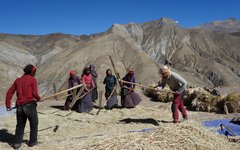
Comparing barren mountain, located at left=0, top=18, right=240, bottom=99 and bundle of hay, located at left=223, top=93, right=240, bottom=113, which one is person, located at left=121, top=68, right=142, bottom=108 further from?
barren mountain, located at left=0, top=18, right=240, bottom=99

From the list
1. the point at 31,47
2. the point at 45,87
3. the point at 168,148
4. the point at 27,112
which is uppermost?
the point at 31,47

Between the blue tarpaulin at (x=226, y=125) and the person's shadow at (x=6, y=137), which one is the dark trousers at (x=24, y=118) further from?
the blue tarpaulin at (x=226, y=125)

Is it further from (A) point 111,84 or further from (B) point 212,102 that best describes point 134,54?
(B) point 212,102

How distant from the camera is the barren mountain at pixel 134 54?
65.5 meters

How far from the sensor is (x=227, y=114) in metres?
11.6

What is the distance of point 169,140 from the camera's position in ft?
18.5

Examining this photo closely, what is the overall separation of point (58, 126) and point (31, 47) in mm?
110143

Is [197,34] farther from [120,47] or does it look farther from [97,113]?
[97,113]

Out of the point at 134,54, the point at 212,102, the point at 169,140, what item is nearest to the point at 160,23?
the point at 134,54

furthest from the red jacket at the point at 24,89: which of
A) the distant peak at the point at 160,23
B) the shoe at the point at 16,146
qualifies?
the distant peak at the point at 160,23

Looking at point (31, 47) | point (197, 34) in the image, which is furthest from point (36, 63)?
point (197, 34)

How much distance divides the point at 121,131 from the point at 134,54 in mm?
64142

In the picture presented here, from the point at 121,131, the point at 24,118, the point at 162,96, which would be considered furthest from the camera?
the point at 162,96

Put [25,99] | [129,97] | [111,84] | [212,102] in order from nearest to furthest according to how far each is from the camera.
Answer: [25,99], [212,102], [129,97], [111,84]
